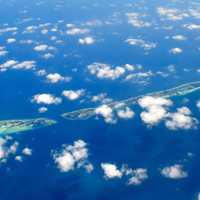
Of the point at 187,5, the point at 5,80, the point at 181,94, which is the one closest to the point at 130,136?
the point at 181,94

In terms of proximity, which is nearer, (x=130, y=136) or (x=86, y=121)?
(x=130, y=136)

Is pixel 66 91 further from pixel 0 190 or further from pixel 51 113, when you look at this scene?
pixel 0 190

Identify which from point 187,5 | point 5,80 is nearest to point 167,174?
point 5,80

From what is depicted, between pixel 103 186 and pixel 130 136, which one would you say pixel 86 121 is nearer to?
pixel 130 136

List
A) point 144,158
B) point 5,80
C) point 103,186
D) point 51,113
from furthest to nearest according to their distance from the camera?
point 5,80 → point 51,113 → point 144,158 → point 103,186

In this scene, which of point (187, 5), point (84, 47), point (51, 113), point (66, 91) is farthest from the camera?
point (187, 5)

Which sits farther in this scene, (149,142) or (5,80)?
Answer: (5,80)

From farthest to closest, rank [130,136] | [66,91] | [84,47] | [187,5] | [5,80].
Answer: [187,5] < [84,47] < [5,80] < [66,91] < [130,136]

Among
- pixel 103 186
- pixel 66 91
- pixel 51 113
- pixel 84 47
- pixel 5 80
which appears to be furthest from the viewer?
pixel 84 47
